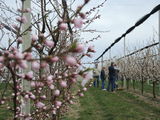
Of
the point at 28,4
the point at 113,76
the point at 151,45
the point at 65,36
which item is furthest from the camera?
the point at 151,45

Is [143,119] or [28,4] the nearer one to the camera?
[28,4]

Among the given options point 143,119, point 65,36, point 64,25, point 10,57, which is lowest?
point 143,119

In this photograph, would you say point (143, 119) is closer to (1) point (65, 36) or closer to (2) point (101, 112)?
(2) point (101, 112)

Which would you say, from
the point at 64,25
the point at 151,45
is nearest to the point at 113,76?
the point at 151,45

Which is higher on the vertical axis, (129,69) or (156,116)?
(129,69)

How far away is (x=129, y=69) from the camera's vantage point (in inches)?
802

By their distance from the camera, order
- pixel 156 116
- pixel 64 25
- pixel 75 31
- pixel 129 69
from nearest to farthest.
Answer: pixel 64 25, pixel 75 31, pixel 156 116, pixel 129 69

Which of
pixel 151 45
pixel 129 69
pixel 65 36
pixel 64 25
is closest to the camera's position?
pixel 64 25

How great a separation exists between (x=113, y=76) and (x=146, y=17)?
3821mm

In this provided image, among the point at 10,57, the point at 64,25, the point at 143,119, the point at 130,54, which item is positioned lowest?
the point at 143,119

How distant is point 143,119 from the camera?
7137 millimetres

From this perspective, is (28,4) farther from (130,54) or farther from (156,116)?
(130,54)

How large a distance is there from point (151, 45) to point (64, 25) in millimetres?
16112

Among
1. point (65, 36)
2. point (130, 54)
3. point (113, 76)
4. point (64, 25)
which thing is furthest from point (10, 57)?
point (130, 54)
